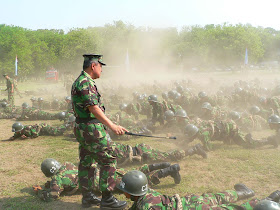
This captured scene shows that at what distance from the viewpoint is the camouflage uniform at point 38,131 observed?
933 cm

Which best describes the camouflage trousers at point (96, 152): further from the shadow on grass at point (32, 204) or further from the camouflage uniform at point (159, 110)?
the camouflage uniform at point (159, 110)

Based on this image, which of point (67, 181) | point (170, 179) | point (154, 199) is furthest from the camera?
point (170, 179)

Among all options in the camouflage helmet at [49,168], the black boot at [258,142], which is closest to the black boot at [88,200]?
the camouflage helmet at [49,168]

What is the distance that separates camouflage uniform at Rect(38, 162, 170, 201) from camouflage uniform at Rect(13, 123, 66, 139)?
4.59m

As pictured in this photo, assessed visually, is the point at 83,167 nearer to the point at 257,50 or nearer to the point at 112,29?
the point at 112,29

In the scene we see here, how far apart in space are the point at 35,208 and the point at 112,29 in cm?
3841

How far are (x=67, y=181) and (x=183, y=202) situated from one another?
90.7 inches

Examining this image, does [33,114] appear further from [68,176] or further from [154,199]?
[154,199]

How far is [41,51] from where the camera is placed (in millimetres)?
47594

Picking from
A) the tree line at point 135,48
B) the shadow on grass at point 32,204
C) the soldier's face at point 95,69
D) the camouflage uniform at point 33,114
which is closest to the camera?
the soldier's face at point 95,69

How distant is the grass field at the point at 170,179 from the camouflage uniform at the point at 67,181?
0.48 ft

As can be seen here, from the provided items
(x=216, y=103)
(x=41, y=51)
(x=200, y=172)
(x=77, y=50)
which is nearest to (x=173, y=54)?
(x=77, y=50)

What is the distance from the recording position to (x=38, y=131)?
9.48m

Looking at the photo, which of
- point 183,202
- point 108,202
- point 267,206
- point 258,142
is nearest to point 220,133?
point 258,142
